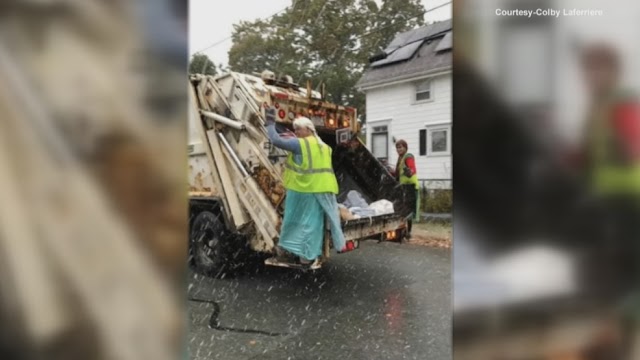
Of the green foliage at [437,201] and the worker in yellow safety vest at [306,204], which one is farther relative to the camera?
the green foliage at [437,201]

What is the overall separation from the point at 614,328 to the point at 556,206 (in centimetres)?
49

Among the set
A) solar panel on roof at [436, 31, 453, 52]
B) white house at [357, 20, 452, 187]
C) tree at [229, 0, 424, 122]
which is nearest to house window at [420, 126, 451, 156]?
white house at [357, 20, 452, 187]

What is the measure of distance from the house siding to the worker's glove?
4.34 m

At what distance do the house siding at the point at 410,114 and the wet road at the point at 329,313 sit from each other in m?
3.48

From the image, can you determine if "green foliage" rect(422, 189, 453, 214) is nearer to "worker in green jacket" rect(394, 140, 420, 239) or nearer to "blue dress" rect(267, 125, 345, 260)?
"worker in green jacket" rect(394, 140, 420, 239)

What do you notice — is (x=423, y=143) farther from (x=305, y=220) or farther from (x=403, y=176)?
(x=305, y=220)

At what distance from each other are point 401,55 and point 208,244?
21.2 feet

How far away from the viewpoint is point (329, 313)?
382cm

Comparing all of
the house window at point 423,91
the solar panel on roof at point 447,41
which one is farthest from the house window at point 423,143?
the solar panel on roof at point 447,41

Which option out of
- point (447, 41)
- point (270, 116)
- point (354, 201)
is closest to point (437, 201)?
point (354, 201)

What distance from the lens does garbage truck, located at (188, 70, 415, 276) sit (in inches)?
175

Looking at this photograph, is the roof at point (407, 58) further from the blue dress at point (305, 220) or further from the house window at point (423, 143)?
the blue dress at point (305, 220)

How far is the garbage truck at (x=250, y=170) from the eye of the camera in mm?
4441

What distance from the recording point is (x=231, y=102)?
4816 mm
